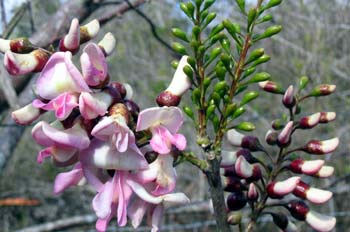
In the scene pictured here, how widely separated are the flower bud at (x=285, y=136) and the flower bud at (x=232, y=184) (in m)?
0.10

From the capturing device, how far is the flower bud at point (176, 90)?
721 mm

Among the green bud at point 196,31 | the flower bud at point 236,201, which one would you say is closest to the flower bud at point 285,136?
the flower bud at point 236,201

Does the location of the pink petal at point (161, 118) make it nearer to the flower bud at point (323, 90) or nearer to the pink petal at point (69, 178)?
the pink petal at point (69, 178)

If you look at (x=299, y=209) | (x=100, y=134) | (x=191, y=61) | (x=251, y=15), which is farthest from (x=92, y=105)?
(x=299, y=209)

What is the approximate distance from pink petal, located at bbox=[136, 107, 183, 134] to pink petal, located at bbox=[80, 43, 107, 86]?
0.23 feet

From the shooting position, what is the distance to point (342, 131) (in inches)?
193

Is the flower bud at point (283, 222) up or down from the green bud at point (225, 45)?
down

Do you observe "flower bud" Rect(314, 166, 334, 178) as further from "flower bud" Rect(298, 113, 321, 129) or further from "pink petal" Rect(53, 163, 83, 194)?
"pink petal" Rect(53, 163, 83, 194)

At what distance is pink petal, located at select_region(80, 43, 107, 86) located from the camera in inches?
26.7

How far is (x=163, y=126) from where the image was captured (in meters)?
0.70

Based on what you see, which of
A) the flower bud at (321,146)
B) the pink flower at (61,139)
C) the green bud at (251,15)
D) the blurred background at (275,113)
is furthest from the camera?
the blurred background at (275,113)

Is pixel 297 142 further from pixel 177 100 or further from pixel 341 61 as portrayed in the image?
pixel 177 100

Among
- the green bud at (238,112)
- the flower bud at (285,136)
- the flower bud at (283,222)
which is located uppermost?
the green bud at (238,112)

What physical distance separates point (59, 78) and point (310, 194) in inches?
14.6
